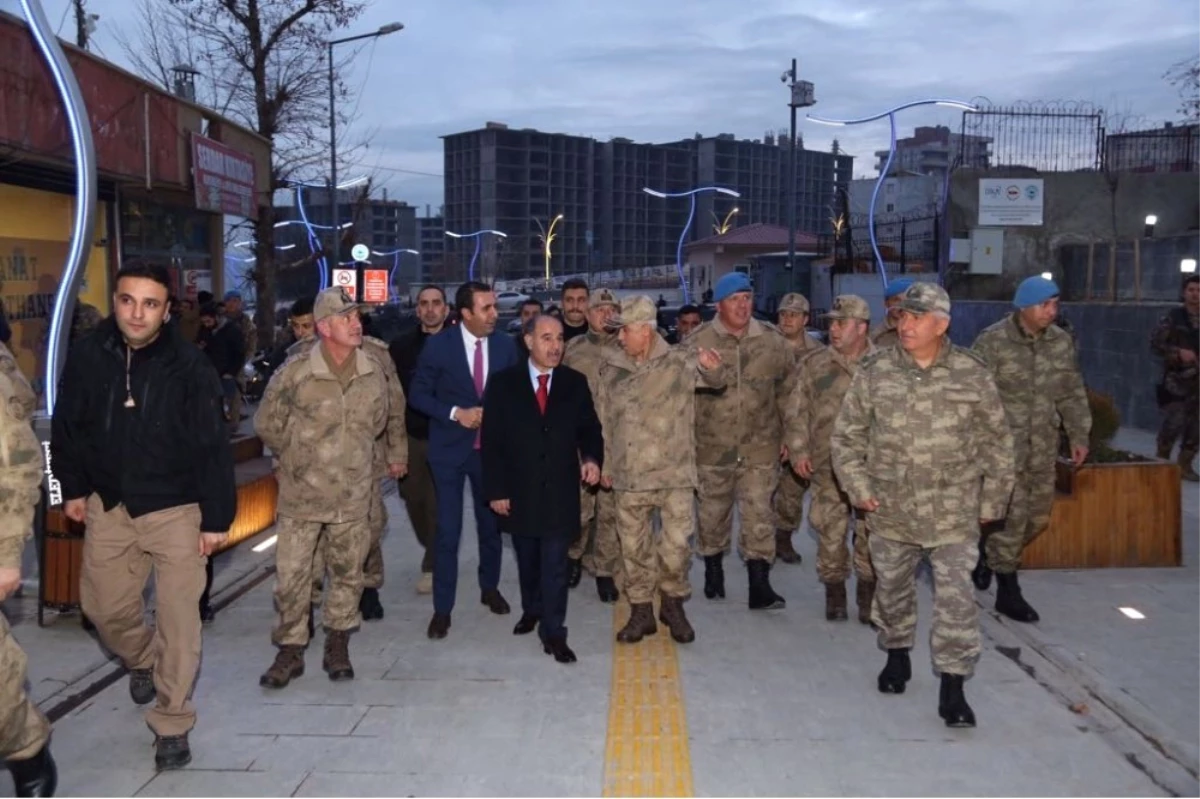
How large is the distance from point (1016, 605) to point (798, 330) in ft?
8.35

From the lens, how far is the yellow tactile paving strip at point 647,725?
16.0 feet

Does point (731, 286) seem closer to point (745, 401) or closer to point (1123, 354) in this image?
point (745, 401)

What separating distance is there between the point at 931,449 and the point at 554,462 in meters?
2.08

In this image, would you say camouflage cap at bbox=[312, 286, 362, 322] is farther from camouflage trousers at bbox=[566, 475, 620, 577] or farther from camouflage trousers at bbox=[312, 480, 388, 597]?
camouflage trousers at bbox=[566, 475, 620, 577]

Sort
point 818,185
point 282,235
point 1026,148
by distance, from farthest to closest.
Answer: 1. point 818,185
2. point 282,235
3. point 1026,148

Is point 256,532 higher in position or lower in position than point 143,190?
lower

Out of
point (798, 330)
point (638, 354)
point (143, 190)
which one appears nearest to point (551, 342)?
point (638, 354)

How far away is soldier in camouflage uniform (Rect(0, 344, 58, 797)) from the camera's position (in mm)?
4184

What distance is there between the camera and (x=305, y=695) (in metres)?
6.00

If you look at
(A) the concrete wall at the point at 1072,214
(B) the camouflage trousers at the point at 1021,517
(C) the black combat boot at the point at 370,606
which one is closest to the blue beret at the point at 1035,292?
(B) the camouflage trousers at the point at 1021,517

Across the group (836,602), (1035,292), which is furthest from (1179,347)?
(836,602)

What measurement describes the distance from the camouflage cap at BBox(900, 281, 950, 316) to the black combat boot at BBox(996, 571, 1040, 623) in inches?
95.3

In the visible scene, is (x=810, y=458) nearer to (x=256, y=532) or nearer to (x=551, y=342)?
(x=551, y=342)

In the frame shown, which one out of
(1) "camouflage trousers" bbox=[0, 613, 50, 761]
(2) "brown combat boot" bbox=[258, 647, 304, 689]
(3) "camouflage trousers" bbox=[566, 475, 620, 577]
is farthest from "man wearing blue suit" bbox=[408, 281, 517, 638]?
(1) "camouflage trousers" bbox=[0, 613, 50, 761]
